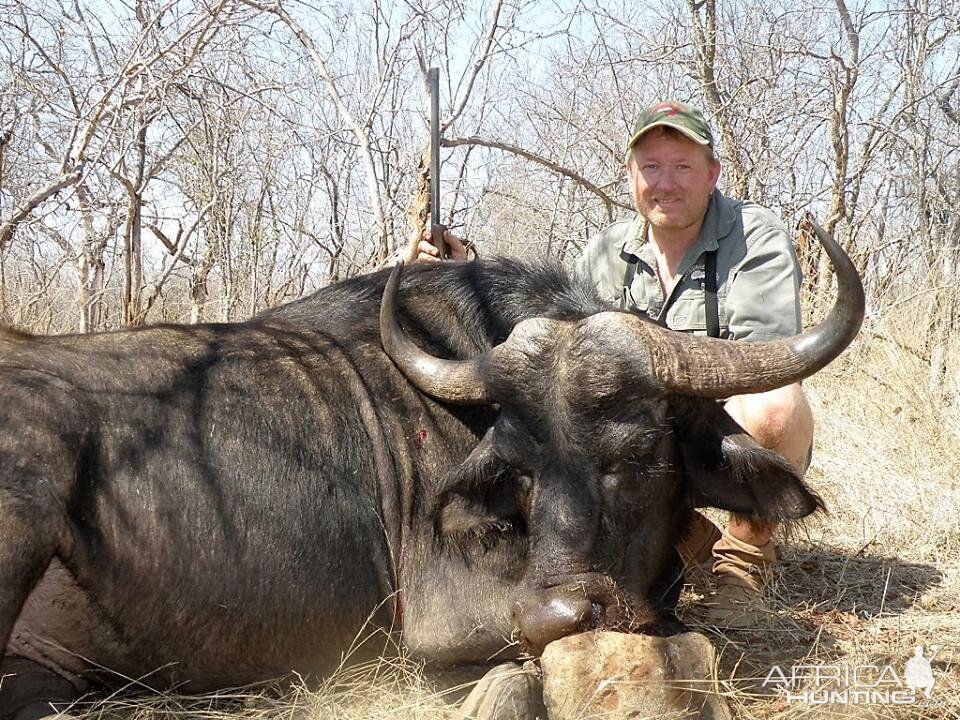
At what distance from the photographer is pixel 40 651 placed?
3.43m

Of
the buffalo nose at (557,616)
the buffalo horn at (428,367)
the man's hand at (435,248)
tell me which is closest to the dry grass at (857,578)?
the buffalo nose at (557,616)

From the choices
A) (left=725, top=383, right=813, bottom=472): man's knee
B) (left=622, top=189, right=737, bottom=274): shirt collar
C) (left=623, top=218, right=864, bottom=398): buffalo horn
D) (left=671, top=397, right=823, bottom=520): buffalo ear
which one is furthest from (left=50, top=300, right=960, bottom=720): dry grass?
(left=622, top=189, right=737, bottom=274): shirt collar

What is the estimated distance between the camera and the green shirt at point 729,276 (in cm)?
488

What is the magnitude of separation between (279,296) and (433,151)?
6927 mm

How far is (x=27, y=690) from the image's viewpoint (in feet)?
11.4

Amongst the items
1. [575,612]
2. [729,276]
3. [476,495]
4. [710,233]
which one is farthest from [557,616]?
[710,233]

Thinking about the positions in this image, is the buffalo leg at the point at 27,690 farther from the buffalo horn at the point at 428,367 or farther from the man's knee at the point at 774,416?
the man's knee at the point at 774,416

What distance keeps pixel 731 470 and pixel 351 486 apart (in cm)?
149

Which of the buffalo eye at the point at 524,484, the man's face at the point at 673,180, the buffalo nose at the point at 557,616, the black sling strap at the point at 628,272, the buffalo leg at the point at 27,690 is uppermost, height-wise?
the man's face at the point at 673,180

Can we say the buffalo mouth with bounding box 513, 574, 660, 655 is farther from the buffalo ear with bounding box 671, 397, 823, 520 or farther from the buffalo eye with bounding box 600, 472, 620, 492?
the buffalo ear with bounding box 671, 397, 823, 520

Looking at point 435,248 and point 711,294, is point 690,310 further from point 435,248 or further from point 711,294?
point 435,248

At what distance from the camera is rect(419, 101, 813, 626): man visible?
15.3 feet

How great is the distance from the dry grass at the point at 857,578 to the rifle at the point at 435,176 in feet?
A: 7.97

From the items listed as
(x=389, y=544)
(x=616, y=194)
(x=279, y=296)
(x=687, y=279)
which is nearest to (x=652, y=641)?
(x=389, y=544)
